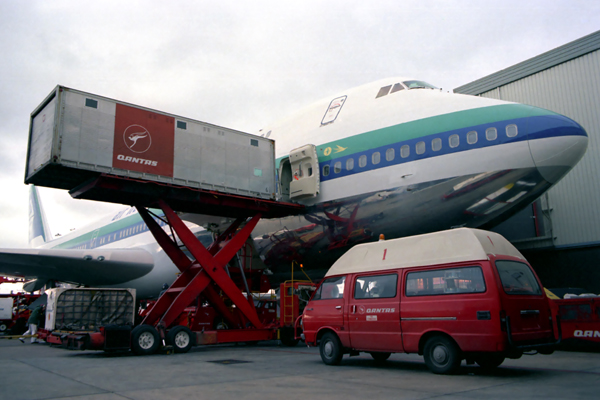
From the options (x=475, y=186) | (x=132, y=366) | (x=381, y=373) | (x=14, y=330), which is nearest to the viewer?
(x=381, y=373)

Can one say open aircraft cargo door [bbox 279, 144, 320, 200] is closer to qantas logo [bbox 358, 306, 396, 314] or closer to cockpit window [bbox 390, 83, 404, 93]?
cockpit window [bbox 390, 83, 404, 93]

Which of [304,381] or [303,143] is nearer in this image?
[304,381]

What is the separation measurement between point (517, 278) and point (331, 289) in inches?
133

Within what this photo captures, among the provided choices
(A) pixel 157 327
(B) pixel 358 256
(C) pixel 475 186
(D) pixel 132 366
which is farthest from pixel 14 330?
(C) pixel 475 186

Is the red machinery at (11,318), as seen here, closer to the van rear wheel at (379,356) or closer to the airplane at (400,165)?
the airplane at (400,165)

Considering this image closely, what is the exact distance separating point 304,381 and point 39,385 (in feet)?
12.0

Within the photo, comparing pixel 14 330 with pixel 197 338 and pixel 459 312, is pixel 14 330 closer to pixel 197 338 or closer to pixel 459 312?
pixel 197 338

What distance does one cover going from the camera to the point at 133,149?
11625 millimetres

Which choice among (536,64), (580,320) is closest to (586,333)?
(580,320)

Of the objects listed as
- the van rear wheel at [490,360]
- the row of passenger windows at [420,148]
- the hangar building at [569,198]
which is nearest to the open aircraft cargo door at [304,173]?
the row of passenger windows at [420,148]

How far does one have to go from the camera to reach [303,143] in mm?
13695

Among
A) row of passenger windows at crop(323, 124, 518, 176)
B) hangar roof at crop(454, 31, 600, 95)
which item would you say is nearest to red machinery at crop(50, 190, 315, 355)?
row of passenger windows at crop(323, 124, 518, 176)

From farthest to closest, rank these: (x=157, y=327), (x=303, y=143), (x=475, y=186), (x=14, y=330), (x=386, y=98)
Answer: (x=14, y=330)
(x=303, y=143)
(x=386, y=98)
(x=157, y=327)
(x=475, y=186)

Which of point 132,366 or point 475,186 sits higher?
point 475,186
